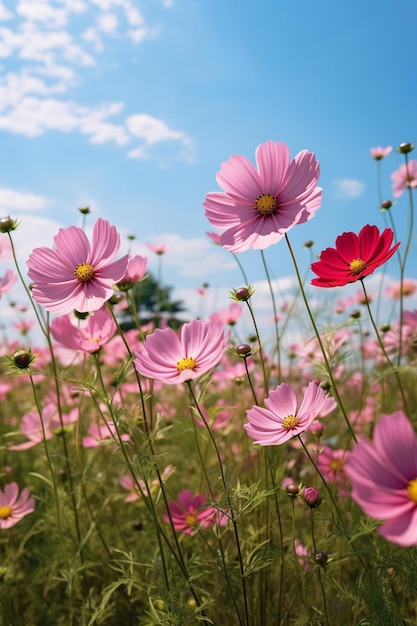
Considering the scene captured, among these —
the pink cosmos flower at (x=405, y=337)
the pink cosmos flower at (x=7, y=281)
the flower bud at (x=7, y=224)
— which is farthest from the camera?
the pink cosmos flower at (x=405, y=337)

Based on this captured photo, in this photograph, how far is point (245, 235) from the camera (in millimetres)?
798

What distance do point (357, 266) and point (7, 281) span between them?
34.5 inches

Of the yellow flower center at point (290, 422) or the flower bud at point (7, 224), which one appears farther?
the flower bud at point (7, 224)

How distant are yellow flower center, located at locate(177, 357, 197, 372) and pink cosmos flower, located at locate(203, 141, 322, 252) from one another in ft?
0.52

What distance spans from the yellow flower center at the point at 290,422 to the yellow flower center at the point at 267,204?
0.91ft

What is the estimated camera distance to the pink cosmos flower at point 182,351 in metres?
0.73

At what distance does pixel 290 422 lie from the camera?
28.4 inches

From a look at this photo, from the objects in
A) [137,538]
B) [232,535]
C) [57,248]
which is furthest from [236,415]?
[57,248]

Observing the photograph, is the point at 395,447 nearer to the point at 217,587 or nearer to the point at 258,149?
the point at 258,149

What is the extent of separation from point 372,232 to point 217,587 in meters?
0.71

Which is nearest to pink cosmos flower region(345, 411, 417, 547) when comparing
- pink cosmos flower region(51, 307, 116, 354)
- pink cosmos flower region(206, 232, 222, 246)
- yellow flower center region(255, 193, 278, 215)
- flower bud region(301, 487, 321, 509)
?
flower bud region(301, 487, 321, 509)

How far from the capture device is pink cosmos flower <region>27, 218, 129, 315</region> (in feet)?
2.58

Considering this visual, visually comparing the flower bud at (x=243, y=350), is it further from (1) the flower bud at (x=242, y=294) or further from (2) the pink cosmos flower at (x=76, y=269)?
(2) the pink cosmos flower at (x=76, y=269)

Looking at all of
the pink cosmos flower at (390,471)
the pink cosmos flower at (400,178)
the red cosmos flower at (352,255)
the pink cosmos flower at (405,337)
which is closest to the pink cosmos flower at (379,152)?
the pink cosmos flower at (400,178)
